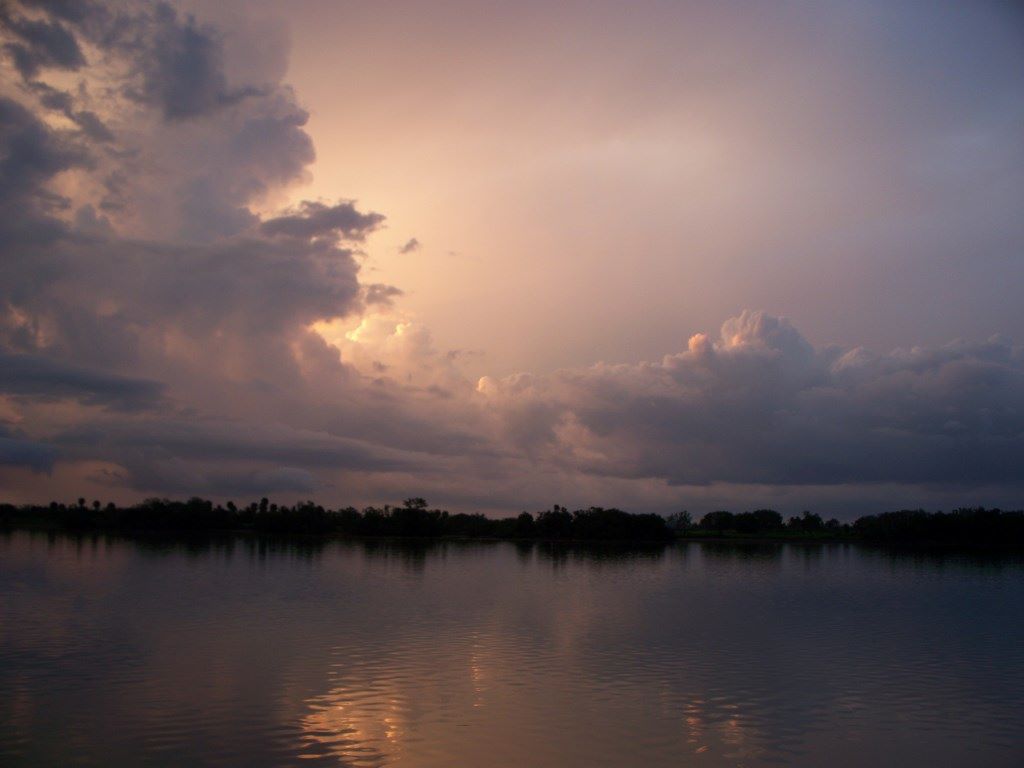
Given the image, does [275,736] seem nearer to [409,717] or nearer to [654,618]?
[409,717]

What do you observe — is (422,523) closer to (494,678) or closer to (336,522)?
(336,522)

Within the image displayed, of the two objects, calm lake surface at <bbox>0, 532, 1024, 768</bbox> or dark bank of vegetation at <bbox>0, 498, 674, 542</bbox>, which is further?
dark bank of vegetation at <bbox>0, 498, 674, 542</bbox>

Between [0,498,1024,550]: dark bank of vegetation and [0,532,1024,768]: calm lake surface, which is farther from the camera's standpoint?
[0,498,1024,550]: dark bank of vegetation

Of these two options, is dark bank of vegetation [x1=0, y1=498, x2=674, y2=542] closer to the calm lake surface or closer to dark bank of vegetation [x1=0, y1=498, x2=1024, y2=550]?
dark bank of vegetation [x1=0, y1=498, x2=1024, y2=550]

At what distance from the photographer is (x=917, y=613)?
4709 cm

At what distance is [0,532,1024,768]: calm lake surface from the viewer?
62.5ft

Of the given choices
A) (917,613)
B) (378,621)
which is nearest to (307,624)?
(378,621)

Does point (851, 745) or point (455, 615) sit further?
point (455, 615)

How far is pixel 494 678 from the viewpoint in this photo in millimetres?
26109

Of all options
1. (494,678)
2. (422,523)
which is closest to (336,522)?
(422,523)

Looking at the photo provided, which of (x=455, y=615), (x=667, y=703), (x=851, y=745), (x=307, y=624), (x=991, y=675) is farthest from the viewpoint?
(x=455, y=615)

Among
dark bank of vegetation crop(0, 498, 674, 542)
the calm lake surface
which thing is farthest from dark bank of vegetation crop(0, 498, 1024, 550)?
the calm lake surface

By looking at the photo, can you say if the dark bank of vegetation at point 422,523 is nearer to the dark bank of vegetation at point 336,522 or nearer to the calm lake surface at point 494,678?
the dark bank of vegetation at point 336,522

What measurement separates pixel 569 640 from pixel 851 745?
15335 mm
